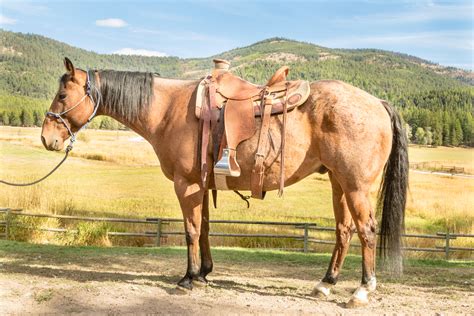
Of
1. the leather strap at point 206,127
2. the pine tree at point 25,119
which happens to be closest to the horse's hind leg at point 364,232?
the leather strap at point 206,127

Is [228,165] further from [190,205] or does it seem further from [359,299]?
[359,299]

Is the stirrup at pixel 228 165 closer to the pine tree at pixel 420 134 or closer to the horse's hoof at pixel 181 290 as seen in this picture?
the horse's hoof at pixel 181 290

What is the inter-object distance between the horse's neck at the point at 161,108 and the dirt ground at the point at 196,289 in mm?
1799

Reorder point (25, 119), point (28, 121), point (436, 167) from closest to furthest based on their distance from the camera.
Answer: point (436, 167) < point (25, 119) < point (28, 121)

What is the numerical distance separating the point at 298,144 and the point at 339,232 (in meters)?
1.17

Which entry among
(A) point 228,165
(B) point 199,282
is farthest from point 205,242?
(A) point 228,165

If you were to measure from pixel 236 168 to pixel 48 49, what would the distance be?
2828cm

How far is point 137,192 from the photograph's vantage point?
16797 millimetres

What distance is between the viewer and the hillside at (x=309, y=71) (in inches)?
997

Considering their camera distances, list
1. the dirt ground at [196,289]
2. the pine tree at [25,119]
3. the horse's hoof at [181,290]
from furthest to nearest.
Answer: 1. the pine tree at [25,119]
2. the horse's hoof at [181,290]
3. the dirt ground at [196,289]

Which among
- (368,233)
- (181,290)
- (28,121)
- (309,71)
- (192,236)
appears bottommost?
(181,290)

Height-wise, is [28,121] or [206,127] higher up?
[28,121]

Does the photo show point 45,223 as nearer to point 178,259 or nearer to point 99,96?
point 178,259

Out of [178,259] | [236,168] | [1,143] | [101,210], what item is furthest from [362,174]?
[1,143]
